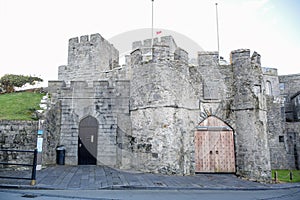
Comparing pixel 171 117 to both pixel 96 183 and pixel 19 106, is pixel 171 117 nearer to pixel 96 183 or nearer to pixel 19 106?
pixel 96 183

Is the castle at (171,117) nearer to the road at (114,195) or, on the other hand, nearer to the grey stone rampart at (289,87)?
the road at (114,195)

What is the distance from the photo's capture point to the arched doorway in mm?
11367

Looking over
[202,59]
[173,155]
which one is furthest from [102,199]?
[202,59]

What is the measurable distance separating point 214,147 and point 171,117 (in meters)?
2.79

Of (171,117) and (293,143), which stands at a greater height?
(171,117)

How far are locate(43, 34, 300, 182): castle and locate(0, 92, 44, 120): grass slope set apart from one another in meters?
1.16

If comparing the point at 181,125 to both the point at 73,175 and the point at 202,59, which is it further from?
the point at 73,175

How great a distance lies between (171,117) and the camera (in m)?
10.2

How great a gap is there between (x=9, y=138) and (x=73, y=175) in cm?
371

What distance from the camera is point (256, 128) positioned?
1038 cm

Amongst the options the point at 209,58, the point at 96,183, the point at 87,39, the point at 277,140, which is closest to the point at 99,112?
the point at 96,183

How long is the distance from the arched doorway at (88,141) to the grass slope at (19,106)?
2545mm

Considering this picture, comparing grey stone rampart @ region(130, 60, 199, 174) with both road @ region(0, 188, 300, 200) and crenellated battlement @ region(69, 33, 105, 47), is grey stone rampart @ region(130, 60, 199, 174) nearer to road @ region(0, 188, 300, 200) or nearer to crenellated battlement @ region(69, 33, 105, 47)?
road @ region(0, 188, 300, 200)

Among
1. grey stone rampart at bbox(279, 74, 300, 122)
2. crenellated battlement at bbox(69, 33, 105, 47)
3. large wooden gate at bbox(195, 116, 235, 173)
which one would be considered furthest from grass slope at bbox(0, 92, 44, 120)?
grey stone rampart at bbox(279, 74, 300, 122)
